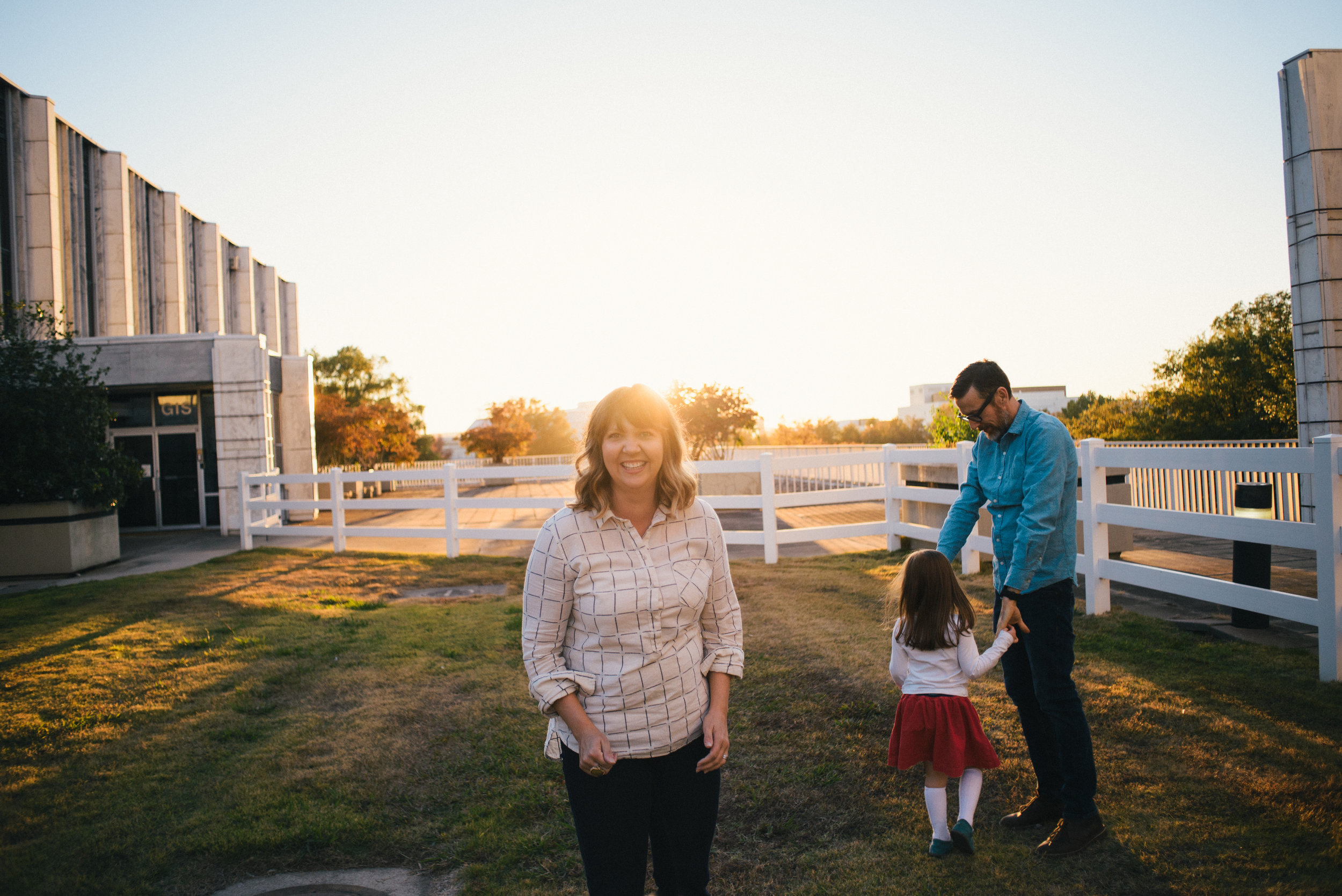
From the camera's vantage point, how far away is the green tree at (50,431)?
11.3 meters

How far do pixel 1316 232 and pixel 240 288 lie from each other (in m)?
35.4

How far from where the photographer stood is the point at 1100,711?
175 inches

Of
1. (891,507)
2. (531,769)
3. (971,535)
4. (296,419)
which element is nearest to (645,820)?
(531,769)

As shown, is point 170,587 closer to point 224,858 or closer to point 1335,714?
point 224,858

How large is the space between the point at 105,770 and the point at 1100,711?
5.70 m

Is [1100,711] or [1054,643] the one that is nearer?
[1054,643]

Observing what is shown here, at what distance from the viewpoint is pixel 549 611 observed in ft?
7.19

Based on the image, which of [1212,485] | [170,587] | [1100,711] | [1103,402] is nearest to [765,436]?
[1103,402]

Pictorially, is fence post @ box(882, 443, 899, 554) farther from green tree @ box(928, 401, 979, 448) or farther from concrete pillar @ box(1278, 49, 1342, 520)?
concrete pillar @ box(1278, 49, 1342, 520)

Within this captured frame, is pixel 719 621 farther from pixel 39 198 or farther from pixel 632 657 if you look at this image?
pixel 39 198

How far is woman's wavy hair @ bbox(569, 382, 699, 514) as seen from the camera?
2262 millimetres

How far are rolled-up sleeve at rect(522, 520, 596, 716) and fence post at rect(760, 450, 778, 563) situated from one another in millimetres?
8179

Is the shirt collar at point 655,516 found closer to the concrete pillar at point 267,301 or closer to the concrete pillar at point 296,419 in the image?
the concrete pillar at point 296,419

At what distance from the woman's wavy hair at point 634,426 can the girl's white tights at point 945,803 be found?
1847mm
